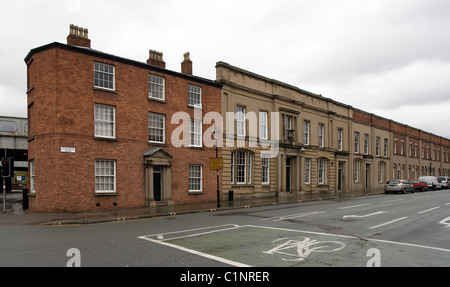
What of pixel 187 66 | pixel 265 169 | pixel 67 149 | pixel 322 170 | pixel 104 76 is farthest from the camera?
pixel 322 170

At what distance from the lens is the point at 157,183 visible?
70.1 ft

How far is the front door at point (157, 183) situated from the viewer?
21172 mm

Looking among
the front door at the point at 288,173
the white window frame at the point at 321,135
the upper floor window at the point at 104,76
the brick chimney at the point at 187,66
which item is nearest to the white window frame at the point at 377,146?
the white window frame at the point at 321,135

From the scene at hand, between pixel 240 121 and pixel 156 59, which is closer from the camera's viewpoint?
pixel 156 59

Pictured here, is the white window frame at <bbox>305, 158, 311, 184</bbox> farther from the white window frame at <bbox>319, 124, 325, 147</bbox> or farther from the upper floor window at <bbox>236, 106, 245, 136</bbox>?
the upper floor window at <bbox>236, 106, 245, 136</bbox>

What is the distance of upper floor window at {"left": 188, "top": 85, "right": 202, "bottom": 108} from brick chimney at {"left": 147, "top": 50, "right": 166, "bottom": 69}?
2.48 metres

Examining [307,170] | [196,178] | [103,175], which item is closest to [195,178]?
[196,178]

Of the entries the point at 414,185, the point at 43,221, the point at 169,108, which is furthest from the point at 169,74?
the point at 414,185

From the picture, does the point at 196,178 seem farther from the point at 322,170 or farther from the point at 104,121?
the point at 322,170

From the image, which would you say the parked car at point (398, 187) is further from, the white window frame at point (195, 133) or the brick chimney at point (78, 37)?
the brick chimney at point (78, 37)

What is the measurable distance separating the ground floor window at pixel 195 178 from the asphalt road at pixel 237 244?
9937 mm

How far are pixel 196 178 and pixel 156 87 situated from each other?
265 inches

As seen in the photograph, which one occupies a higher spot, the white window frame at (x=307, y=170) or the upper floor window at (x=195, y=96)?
Result: the upper floor window at (x=195, y=96)

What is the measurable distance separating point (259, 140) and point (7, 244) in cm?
2113
